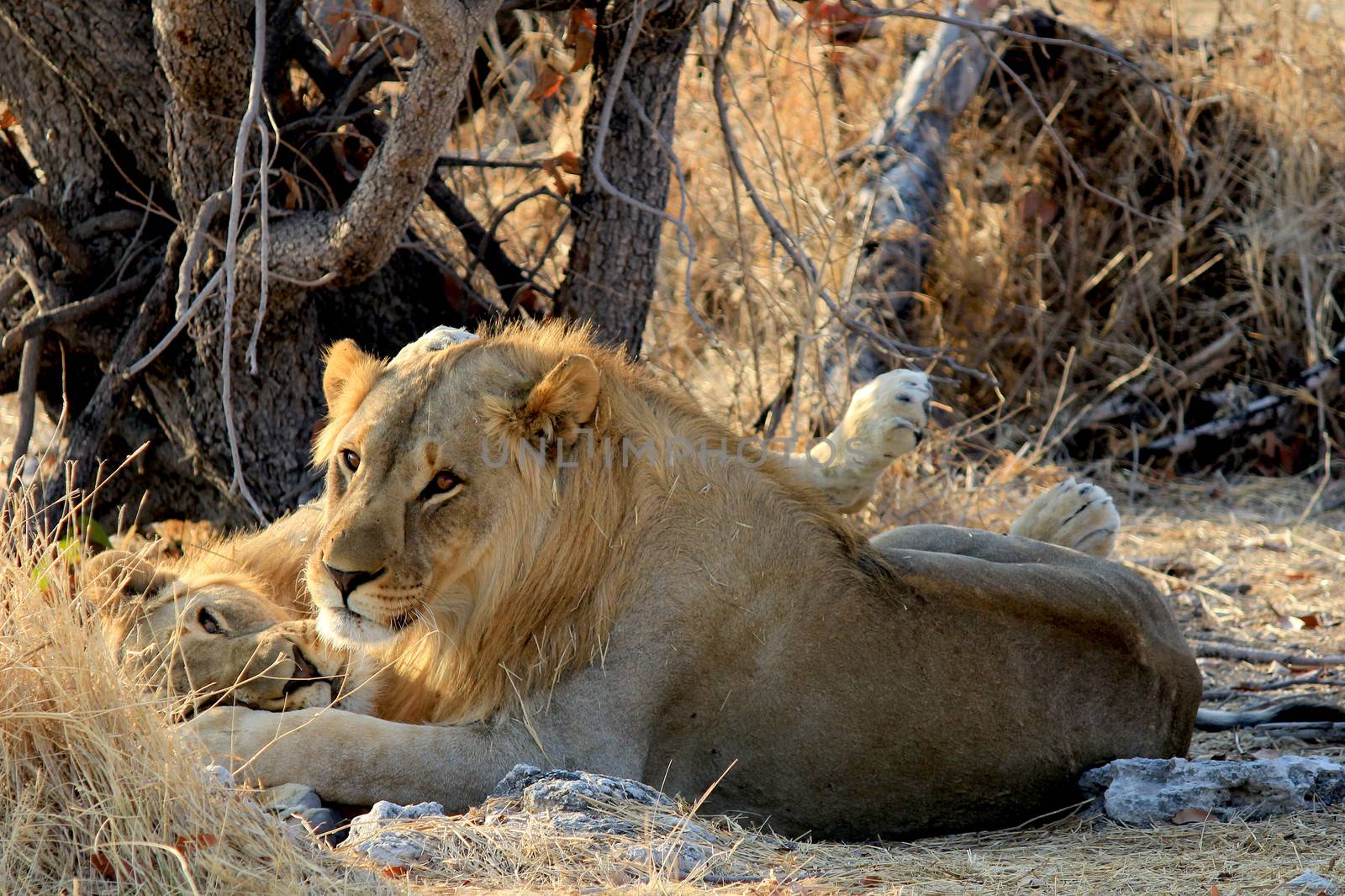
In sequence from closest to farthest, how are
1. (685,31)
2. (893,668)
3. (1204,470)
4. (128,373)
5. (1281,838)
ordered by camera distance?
(1281,838) < (893,668) < (128,373) < (685,31) < (1204,470)

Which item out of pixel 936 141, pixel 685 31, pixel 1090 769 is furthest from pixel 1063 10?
pixel 1090 769

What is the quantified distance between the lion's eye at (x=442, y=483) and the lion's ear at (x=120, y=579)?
729mm

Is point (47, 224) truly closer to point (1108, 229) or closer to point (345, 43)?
point (345, 43)

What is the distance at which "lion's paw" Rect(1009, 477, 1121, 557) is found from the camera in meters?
4.58

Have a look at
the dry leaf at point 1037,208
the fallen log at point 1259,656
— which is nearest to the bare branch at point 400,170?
the fallen log at point 1259,656

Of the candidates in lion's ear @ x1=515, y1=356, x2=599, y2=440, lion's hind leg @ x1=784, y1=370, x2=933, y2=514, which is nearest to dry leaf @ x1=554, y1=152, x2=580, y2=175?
lion's hind leg @ x1=784, y1=370, x2=933, y2=514

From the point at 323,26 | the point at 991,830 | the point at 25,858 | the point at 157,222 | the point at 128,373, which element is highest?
the point at 323,26

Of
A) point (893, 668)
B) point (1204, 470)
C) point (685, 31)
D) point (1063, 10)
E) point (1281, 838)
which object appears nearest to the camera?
point (1281, 838)

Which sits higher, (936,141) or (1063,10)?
(1063,10)

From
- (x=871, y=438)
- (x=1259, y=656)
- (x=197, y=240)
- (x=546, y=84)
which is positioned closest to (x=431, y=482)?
(x=197, y=240)

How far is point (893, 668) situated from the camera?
3418 millimetres

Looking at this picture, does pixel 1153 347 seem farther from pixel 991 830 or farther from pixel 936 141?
pixel 991 830

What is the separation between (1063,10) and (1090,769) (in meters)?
6.41

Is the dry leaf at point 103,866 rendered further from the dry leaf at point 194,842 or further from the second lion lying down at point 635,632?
the second lion lying down at point 635,632
